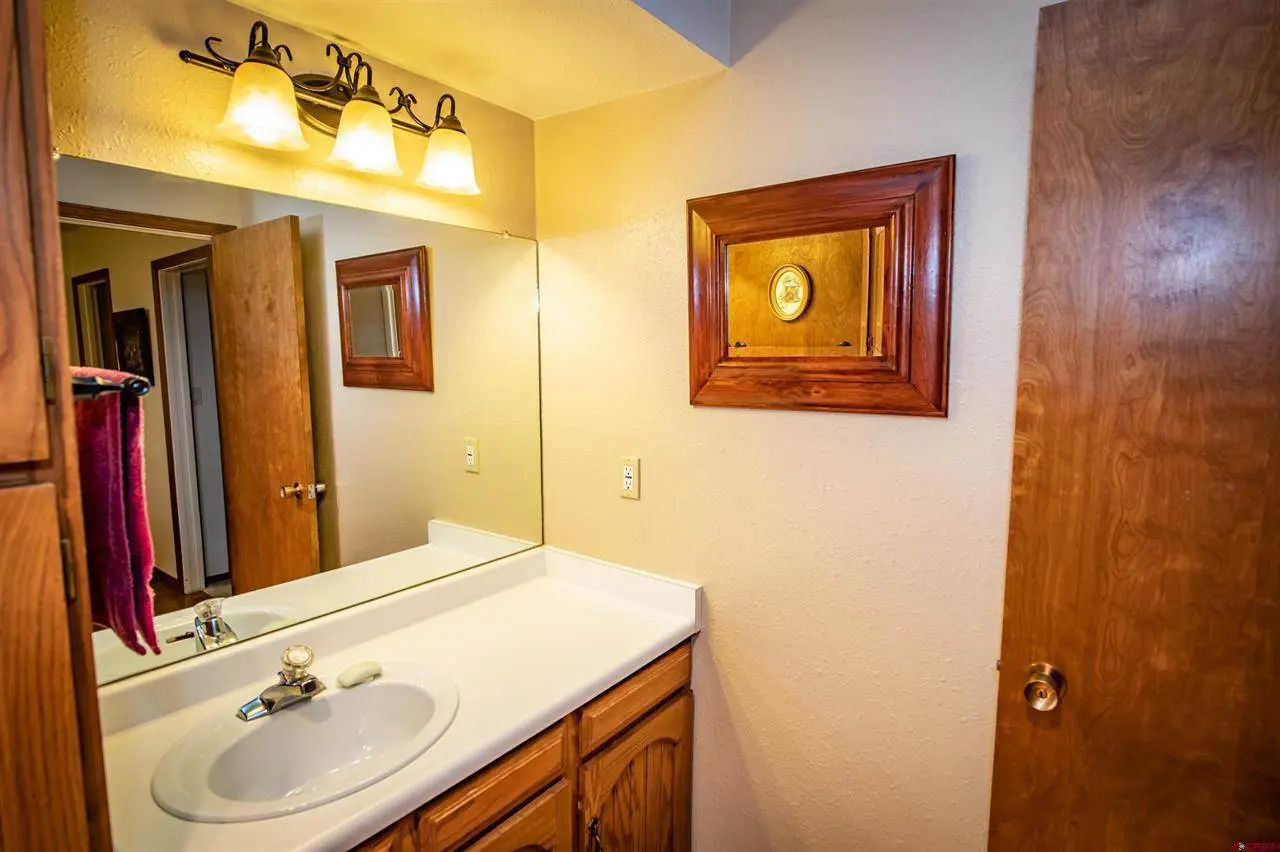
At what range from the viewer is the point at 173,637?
1.23 meters

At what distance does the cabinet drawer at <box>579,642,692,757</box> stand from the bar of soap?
1.45 feet

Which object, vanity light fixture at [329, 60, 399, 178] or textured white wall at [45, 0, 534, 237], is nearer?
textured white wall at [45, 0, 534, 237]

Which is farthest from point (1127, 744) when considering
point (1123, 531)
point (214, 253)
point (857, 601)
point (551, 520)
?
point (214, 253)

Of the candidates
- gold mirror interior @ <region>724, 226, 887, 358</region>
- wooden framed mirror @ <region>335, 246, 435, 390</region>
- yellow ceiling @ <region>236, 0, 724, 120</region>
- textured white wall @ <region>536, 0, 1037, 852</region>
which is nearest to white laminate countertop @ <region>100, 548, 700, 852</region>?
textured white wall @ <region>536, 0, 1037, 852</region>

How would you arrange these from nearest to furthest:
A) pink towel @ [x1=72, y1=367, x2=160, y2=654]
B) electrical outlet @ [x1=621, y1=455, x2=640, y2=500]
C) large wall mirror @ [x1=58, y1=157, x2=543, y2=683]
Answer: pink towel @ [x1=72, y1=367, x2=160, y2=654] → large wall mirror @ [x1=58, y1=157, x2=543, y2=683] → electrical outlet @ [x1=621, y1=455, x2=640, y2=500]

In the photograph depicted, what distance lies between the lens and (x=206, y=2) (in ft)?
3.93

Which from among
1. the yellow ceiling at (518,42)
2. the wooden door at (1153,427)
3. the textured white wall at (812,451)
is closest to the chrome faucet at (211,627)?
the textured white wall at (812,451)

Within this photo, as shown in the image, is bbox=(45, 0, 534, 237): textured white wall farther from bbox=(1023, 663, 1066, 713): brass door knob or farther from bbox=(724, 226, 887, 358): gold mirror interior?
bbox=(1023, 663, 1066, 713): brass door knob

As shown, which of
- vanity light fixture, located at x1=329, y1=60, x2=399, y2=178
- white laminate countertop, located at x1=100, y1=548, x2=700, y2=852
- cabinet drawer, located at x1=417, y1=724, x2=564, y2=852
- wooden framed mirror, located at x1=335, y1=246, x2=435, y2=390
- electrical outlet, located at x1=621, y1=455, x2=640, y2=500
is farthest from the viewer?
electrical outlet, located at x1=621, y1=455, x2=640, y2=500

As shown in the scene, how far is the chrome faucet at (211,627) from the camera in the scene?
125 centimetres

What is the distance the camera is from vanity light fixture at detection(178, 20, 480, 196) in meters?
1.20

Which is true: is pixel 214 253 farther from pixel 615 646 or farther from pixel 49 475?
pixel 615 646

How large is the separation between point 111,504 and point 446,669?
31.1 inches

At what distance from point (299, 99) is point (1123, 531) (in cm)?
178
